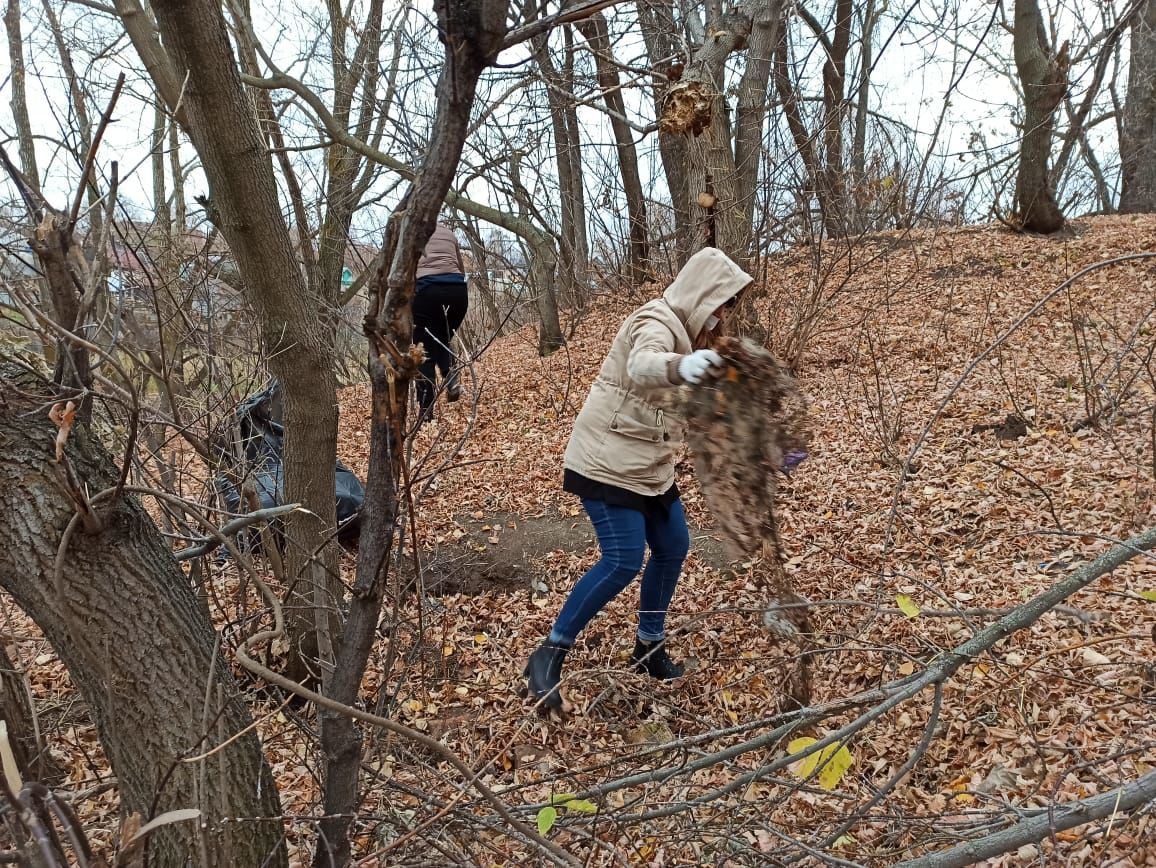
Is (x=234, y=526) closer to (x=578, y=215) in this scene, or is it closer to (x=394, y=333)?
(x=394, y=333)

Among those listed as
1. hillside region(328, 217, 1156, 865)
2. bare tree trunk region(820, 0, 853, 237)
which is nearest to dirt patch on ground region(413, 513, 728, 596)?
hillside region(328, 217, 1156, 865)

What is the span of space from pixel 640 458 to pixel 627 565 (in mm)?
433

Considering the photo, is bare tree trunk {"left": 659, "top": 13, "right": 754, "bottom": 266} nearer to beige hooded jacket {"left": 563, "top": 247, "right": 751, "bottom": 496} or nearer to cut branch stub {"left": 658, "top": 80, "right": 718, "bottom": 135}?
cut branch stub {"left": 658, "top": 80, "right": 718, "bottom": 135}

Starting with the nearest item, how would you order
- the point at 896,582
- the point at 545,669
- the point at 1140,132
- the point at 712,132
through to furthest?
the point at 545,669
the point at 896,582
the point at 712,132
the point at 1140,132

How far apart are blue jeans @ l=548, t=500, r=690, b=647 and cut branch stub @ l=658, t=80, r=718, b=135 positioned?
227 centimetres

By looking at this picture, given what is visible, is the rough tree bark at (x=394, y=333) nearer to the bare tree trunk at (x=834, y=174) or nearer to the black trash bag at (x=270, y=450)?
the black trash bag at (x=270, y=450)

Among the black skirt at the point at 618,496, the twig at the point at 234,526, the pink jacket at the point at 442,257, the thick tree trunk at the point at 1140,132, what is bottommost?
the black skirt at the point at 618,496

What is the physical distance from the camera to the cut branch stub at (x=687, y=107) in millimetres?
3912

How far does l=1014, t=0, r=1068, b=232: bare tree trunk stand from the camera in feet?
22.5

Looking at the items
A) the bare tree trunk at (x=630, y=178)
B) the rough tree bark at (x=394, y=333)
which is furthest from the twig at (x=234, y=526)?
the bare tree trunk at (x=630, y=178)

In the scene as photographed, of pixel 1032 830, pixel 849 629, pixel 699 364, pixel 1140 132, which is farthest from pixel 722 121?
pixel 1140 132

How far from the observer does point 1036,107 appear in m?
7.11

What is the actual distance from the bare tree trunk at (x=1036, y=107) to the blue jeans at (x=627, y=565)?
604 centimetres

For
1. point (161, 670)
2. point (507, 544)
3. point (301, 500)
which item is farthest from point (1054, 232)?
point (161, 670)
